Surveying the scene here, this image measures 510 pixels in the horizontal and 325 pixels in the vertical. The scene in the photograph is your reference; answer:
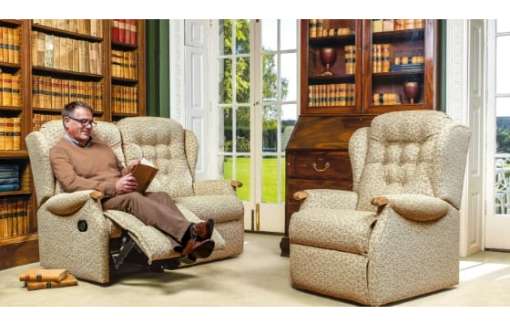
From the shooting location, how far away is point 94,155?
403cm

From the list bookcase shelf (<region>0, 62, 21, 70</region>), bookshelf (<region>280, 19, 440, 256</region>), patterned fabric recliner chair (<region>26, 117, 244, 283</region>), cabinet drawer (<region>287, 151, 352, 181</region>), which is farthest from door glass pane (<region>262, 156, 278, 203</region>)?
bookcase shelf (<region>0, 62, 21, 70</region>)

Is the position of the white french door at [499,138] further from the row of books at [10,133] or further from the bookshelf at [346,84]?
the row of books at [10,133]

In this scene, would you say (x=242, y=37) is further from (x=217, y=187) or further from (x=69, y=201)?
(x=69, y=201)

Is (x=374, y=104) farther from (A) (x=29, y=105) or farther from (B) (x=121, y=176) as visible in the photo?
(A) (x=29, y=105)

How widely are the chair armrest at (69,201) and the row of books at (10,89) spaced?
3.01 ft

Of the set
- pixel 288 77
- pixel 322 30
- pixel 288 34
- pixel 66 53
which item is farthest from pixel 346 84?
pixel 66 53

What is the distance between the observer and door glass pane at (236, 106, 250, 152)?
19.3ft

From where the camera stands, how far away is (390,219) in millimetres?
3123

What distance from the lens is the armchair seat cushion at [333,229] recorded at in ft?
10.2

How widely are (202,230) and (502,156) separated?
100 inches

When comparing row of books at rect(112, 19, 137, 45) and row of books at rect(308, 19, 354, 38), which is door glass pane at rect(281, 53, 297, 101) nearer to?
row of books at rect(308, 19, 354, 38)
